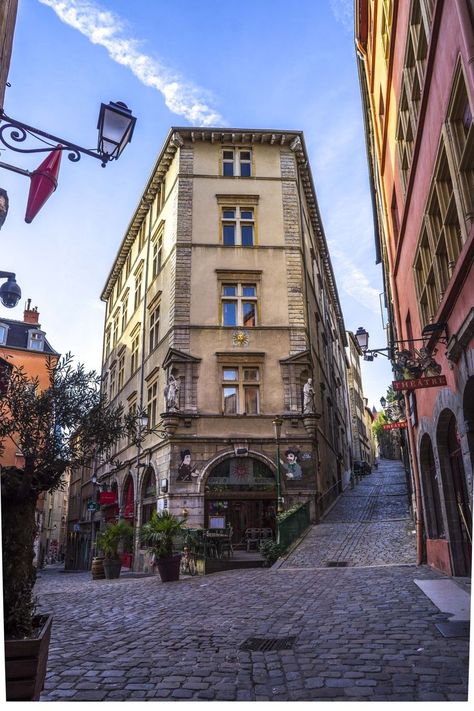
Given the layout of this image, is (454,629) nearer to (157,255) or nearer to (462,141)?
(462,141)

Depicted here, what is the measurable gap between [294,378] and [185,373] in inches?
185

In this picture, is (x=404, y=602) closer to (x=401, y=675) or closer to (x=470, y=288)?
(x=401, y=675)

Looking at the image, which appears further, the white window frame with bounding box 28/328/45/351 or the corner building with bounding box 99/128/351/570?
the corner building with bounding box 99/128/351/570

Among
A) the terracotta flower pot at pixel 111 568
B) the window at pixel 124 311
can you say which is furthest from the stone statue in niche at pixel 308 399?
the window at pixel 124 311

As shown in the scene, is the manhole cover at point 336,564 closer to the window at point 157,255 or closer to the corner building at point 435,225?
the corner building at point 435,225

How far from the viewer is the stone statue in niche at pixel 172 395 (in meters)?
22.0

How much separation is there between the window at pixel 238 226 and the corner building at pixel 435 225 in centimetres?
893

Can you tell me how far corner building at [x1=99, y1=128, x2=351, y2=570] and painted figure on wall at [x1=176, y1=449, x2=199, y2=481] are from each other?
0.13ft

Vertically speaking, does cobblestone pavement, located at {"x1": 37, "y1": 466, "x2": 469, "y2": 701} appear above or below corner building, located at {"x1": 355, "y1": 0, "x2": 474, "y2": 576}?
below

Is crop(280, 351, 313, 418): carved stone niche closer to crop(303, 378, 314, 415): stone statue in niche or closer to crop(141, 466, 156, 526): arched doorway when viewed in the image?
crop(303, 378, 314, 415): stone statue in niche

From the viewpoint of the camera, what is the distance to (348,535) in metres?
19.3

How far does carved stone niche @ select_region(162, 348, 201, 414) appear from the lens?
2247 centimetres

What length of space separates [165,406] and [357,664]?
18218 millimetres

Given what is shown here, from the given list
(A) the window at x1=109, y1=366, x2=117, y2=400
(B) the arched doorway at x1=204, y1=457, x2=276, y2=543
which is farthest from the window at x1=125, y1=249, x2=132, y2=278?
(B) the arched doorway at x1=204, y1=457, x2=276, y2=543
